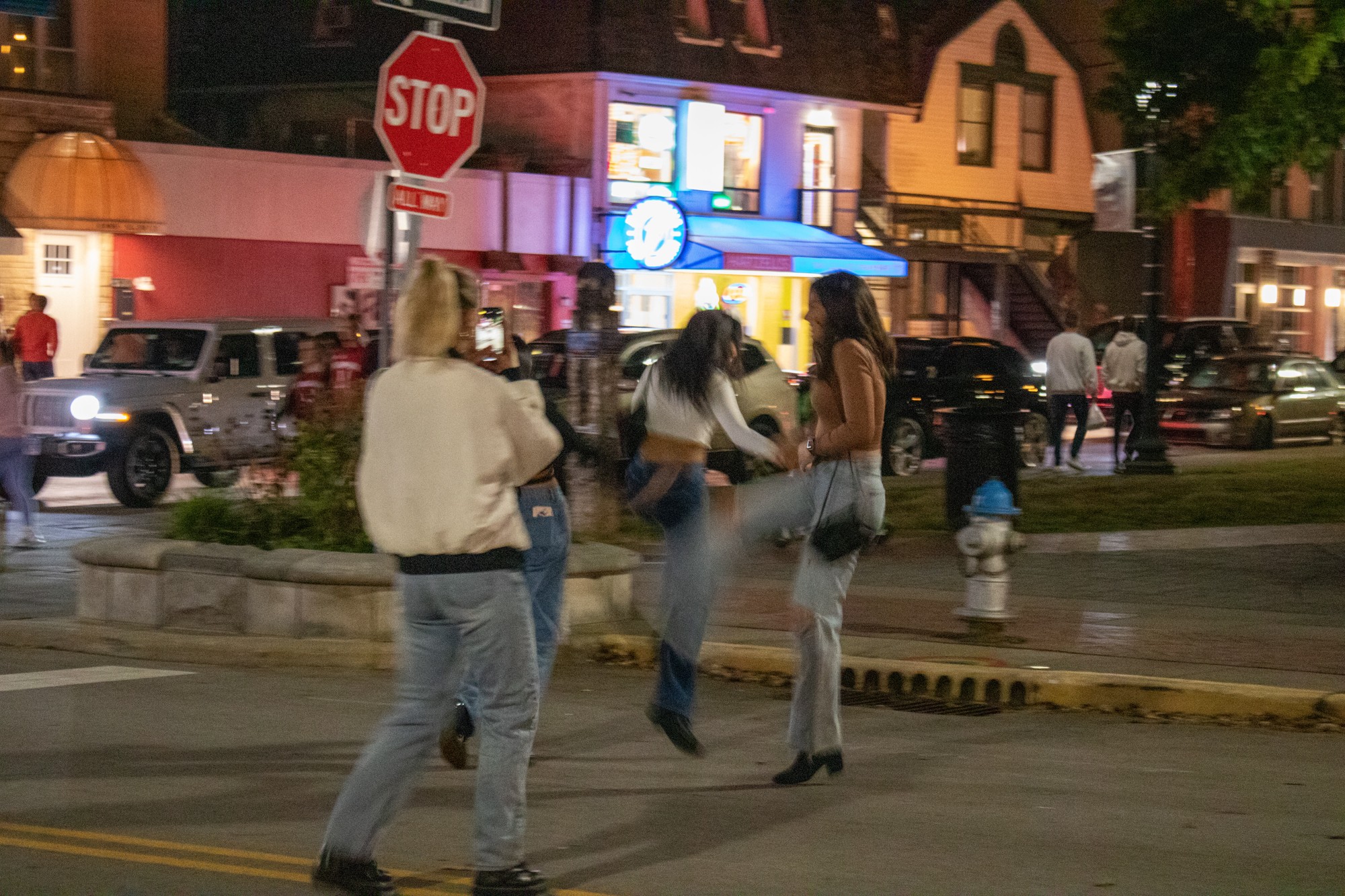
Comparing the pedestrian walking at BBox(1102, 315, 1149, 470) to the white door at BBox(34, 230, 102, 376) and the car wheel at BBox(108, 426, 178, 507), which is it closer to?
the car wheel at BBox(108, 426, 178, 507)

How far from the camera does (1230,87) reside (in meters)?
22.3

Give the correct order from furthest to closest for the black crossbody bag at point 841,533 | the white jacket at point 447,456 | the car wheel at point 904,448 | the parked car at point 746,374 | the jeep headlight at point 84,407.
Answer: the car wheel at point 904,448
the parked car at point 746,374
the jeep headlight at point 84,407
the black crossbody bag at point 841,533
the white jacket at point 447,456

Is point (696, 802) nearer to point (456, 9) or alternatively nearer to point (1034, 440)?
point (456, 9)

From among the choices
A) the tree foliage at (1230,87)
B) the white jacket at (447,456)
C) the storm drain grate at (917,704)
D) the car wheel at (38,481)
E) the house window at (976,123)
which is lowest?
the storm drain grate at (917,704)

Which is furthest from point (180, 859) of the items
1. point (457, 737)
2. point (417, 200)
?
point (417, 200)

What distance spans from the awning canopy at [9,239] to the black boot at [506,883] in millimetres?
21552

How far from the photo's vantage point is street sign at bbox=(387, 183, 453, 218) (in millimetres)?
10367

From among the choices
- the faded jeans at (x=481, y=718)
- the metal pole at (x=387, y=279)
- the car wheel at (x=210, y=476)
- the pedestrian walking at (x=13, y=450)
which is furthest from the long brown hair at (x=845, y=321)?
the car wheel at (x=210, y=476)

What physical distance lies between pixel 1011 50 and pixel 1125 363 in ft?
62.7

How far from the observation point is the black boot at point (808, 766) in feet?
23.6

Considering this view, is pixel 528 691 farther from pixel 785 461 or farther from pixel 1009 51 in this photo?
pixel 1009 51

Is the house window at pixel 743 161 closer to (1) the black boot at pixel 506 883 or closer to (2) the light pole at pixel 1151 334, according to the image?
(2) the light pole at pixel 1151 334

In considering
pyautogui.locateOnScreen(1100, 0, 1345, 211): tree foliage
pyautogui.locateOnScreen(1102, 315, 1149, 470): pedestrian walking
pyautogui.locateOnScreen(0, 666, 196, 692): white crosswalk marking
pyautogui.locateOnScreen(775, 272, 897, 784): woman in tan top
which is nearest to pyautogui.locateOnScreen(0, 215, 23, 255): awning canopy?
pyautogui.locateOnScreen(1102, 315, 1149, 470): pedestrian walking

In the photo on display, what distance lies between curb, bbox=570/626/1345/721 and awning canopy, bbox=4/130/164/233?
18380 millimetres
